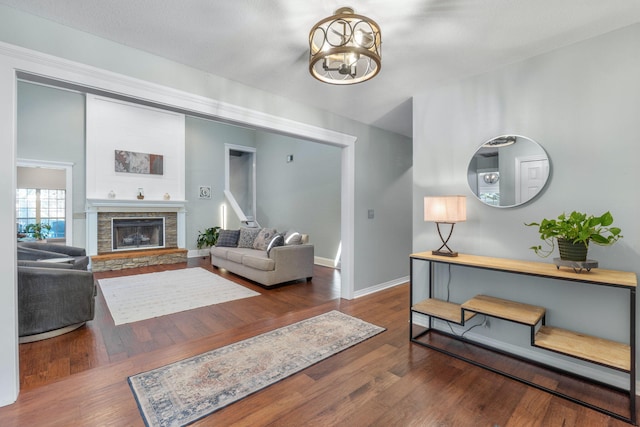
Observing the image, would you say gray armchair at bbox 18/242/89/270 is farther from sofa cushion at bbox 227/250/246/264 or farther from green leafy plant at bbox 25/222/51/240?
green leafy plant at bbox 25/222/51/240

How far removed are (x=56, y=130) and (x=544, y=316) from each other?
8.04 m

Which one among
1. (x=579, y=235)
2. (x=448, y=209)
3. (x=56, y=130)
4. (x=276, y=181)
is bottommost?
(x=579, y=235)

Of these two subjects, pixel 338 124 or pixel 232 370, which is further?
pixel 338 124

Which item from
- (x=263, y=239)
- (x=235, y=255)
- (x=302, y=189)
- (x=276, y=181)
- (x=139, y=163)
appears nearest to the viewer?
(x=235, y=255)

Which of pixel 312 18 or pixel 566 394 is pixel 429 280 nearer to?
pixel 566 394

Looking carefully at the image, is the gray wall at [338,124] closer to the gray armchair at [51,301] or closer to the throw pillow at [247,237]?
the gray armchair at [51,301]

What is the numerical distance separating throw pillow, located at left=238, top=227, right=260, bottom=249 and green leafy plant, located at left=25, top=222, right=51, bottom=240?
4080 millimetres

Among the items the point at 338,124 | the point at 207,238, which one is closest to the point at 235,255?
the point at 207,238

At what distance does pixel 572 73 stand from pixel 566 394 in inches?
90.5

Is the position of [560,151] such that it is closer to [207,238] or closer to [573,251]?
[573,251]

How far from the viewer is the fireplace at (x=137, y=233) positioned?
6.22 meters

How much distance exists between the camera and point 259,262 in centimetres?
443

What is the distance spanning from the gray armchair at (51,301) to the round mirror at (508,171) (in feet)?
12.9

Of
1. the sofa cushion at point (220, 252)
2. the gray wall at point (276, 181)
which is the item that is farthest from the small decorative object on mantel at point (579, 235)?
the sofa cushion at point (220, 252)
